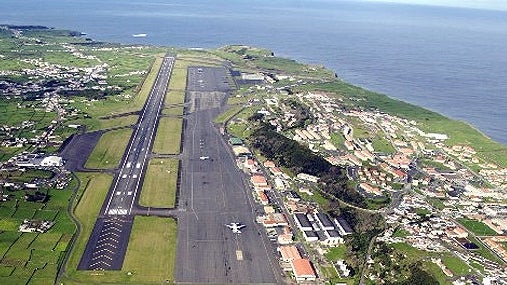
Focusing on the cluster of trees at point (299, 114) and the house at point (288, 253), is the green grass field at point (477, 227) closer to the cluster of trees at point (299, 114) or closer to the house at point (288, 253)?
the house at point (288, 253)

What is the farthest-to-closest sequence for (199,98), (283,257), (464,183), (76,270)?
(199,98)
(464,183)
(283,257)
(76,270)

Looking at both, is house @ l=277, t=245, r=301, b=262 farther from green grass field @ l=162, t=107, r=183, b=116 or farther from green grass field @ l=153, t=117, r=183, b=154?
green grass field @ l=162, t=107, r=183, b=116

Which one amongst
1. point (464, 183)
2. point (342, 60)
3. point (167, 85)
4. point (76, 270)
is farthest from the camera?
point (342, 60)

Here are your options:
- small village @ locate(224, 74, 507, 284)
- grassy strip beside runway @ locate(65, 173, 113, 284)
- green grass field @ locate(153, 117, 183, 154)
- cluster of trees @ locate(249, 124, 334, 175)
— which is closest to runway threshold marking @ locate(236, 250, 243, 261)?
small village @ locate(224, 74, 507, 284)

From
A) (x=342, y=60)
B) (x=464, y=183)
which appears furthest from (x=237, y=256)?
(x=342, y=60)

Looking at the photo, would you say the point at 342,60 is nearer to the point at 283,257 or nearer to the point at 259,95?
the point at 259,95

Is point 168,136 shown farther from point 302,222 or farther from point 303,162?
point 302,222

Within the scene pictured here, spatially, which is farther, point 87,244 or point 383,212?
point 383,212
